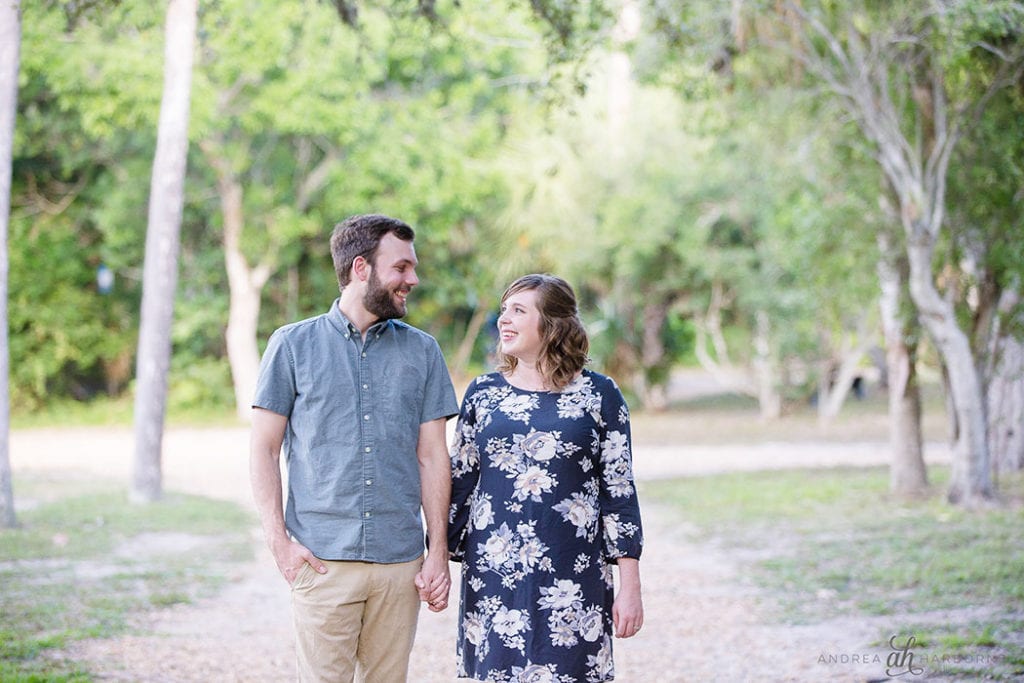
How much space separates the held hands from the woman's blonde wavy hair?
0.63 metres

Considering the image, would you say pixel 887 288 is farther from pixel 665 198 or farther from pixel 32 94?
pixel 32 94

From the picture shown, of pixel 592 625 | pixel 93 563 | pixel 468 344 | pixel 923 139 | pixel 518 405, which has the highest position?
pixel 923 139

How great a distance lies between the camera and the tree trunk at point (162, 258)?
1257 cm

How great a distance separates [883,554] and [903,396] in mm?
3651

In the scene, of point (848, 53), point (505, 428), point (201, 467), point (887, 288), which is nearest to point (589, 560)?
point (505, 428)

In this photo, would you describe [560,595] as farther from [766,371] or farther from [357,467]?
[766,371]

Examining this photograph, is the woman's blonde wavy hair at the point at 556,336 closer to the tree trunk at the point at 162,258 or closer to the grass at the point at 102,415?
the tree trunk at the point at 162,258

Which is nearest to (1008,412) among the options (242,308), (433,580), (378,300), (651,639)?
(651,639)

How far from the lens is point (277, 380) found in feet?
12.4

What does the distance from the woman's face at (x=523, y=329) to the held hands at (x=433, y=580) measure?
0.68 meters

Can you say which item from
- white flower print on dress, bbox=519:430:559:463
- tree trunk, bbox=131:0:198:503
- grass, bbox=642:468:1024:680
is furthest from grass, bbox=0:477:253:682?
grass, bbox=642:468:1024:680

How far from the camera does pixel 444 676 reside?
21.3 ft

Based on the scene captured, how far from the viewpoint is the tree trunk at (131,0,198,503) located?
41.2 feet

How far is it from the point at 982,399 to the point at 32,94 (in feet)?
55.5
